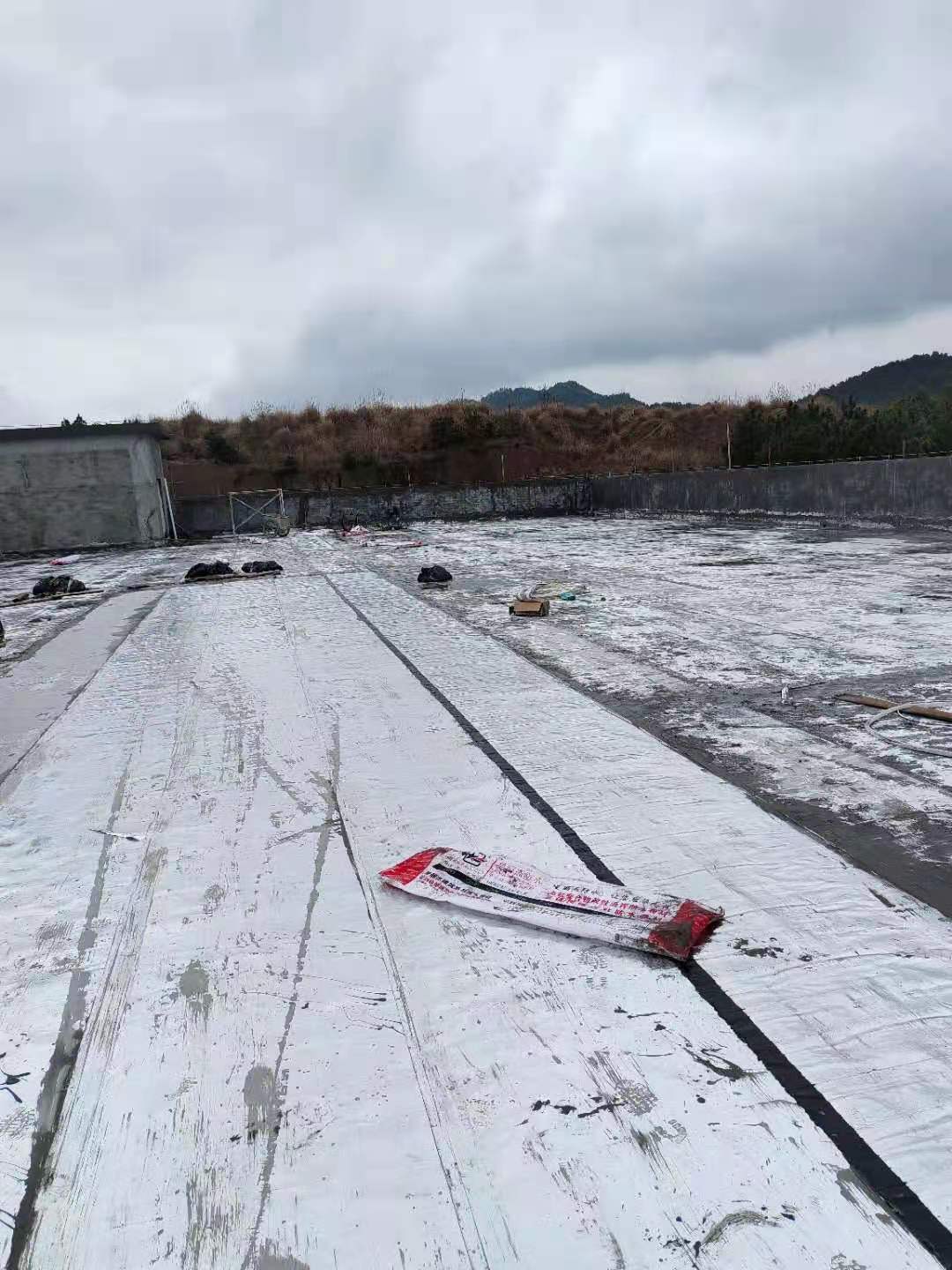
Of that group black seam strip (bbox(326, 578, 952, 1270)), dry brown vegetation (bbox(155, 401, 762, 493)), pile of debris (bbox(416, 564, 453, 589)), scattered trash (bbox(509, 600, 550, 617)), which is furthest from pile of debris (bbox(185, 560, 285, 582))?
dry brown vegetation (bbox(155, 401, 762, 493))

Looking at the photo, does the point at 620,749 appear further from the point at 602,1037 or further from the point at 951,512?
the point at 951,512

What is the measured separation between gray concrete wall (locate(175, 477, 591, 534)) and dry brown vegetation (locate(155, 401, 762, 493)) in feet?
21.3

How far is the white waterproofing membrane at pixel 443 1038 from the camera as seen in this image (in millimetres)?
1762

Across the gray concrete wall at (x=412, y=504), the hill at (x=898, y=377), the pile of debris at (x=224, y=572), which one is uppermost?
the hill at (x=898, y=377)

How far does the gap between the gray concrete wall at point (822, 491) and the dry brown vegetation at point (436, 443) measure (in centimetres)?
1294

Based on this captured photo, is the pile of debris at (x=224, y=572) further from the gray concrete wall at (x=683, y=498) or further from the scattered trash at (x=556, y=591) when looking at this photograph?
the gray concrete wall at (x=683, y=498)

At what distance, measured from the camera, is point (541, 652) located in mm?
7051

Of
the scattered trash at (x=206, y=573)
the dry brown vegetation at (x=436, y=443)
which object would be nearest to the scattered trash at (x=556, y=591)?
the scattered trash at (x=206, y=573)

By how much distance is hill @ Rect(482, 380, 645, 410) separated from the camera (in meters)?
45.9

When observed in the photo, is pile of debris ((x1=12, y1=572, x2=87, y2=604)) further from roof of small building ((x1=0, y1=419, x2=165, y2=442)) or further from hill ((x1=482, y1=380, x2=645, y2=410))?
hill ((x1=482, y1=380, x2=645, y2=410))

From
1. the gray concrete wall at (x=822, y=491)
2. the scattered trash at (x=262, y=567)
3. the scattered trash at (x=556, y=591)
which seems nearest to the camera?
the scattered trash at (x=556, y=591)

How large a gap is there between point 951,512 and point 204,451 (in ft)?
99.9

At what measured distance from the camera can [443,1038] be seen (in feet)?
7.52

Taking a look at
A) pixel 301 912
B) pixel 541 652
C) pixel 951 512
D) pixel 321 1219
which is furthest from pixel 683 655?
pixel 951 512
